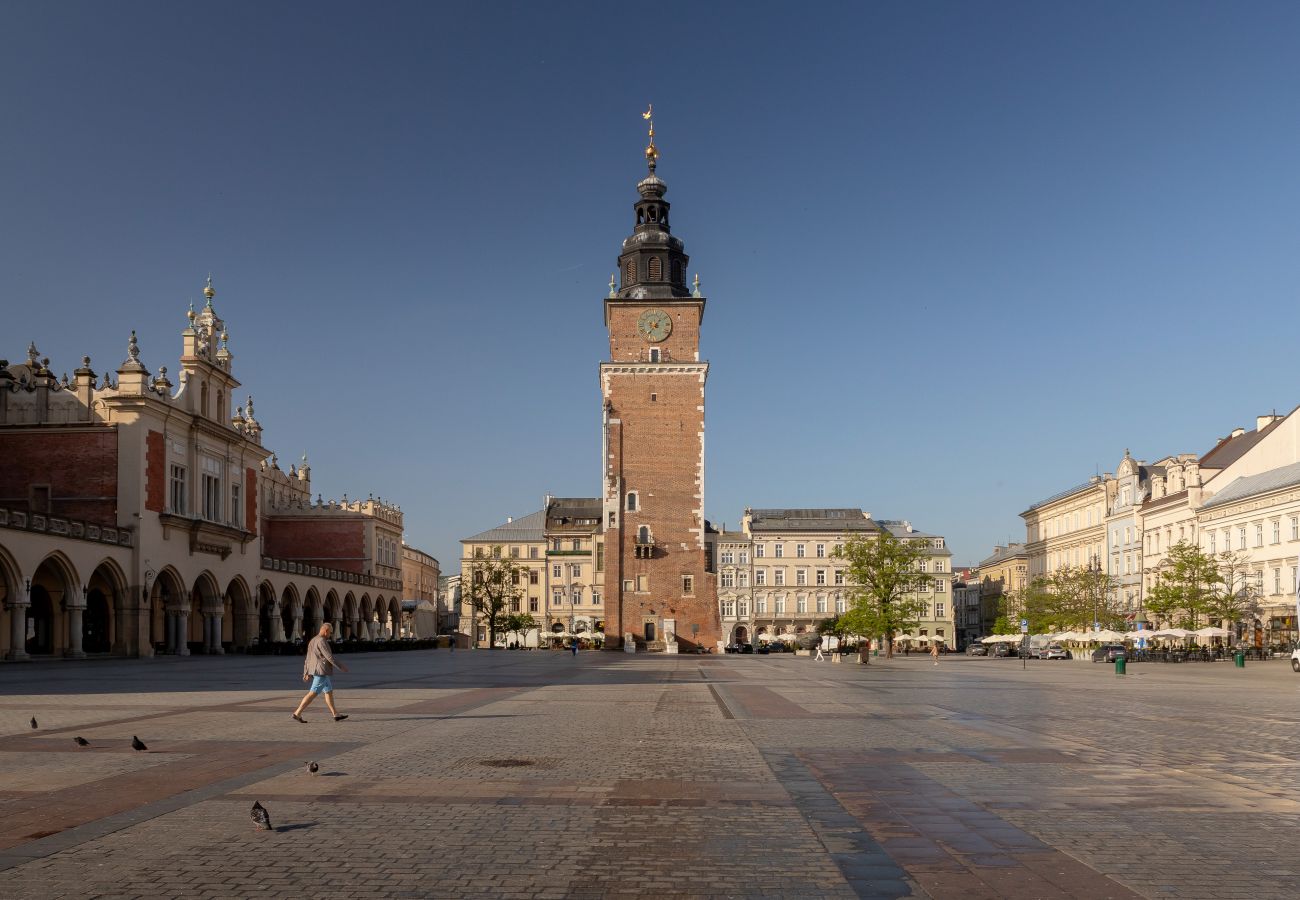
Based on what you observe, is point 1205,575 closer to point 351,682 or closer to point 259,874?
point 351,682

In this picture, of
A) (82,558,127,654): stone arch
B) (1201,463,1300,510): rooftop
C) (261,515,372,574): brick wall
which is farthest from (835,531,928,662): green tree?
(261,515,372,574): brick wall

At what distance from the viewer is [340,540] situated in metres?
85.2

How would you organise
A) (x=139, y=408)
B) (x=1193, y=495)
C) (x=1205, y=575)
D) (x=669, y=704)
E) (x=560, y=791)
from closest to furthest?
(x=560, y=791), (x=669, y=704), (x=139, y=408), (x=1205, y=575), (x=1193, y=495)

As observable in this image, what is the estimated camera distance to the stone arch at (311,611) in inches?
2859

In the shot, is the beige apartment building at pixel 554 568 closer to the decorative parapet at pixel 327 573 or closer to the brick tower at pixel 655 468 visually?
the decorative parapet at pixel 327 573

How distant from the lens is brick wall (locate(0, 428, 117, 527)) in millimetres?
49906

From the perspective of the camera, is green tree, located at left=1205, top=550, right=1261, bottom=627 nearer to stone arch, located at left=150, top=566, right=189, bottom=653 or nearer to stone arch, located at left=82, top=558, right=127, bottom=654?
stone arch, located at left=150, top=566, right=189, bottom=653

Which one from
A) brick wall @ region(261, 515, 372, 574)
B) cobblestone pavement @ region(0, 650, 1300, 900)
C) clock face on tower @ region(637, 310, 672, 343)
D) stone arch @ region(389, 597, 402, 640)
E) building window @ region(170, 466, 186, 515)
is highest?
clock face on tower @ region(637, 310, 672, 343)

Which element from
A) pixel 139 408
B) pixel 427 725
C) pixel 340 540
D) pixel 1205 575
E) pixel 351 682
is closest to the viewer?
pixel 427 725

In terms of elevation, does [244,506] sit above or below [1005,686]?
above

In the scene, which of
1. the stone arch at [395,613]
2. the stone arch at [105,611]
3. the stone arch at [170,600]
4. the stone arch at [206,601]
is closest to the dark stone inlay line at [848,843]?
the stone arch at [105,611]

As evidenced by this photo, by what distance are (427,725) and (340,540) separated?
70803 millimetres

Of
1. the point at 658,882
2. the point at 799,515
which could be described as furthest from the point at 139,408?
the point at 799,515

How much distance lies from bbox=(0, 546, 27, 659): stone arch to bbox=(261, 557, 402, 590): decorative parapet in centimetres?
2145
